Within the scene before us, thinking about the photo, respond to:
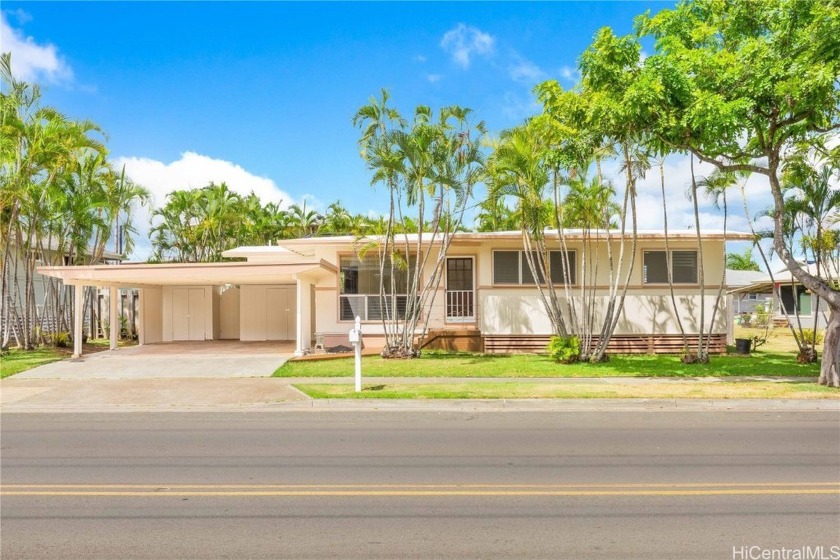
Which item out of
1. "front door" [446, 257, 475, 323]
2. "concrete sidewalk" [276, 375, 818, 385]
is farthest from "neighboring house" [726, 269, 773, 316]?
"concrete sidewalk" [276, 375, 818, 385]

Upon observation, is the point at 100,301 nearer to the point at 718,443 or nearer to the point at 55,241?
the point at 55,241

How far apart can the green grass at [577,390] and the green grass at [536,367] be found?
151 centimetres

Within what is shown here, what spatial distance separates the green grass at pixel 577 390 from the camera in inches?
468

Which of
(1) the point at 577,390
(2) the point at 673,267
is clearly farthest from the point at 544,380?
(2) the point at 673,267

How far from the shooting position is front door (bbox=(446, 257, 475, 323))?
69.6 feet

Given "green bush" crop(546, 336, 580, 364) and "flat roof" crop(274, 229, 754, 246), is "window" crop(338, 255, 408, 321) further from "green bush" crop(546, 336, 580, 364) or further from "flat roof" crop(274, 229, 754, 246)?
"green bush" crop(546, 336, 580, 364)

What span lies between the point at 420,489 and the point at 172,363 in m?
13.4

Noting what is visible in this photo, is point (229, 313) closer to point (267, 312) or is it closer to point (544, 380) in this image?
point (267, 312)

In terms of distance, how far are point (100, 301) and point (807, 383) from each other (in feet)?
89.8

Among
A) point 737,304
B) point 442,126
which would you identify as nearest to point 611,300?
point 442,126

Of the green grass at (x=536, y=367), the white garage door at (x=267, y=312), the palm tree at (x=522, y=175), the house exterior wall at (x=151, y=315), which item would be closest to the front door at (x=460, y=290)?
the green grass at (x=536, y=367)

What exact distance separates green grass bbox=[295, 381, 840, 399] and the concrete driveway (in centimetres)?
383

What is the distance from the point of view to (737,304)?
46344 mm

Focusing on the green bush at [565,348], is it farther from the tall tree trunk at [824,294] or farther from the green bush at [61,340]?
the green bush at [61,340]
